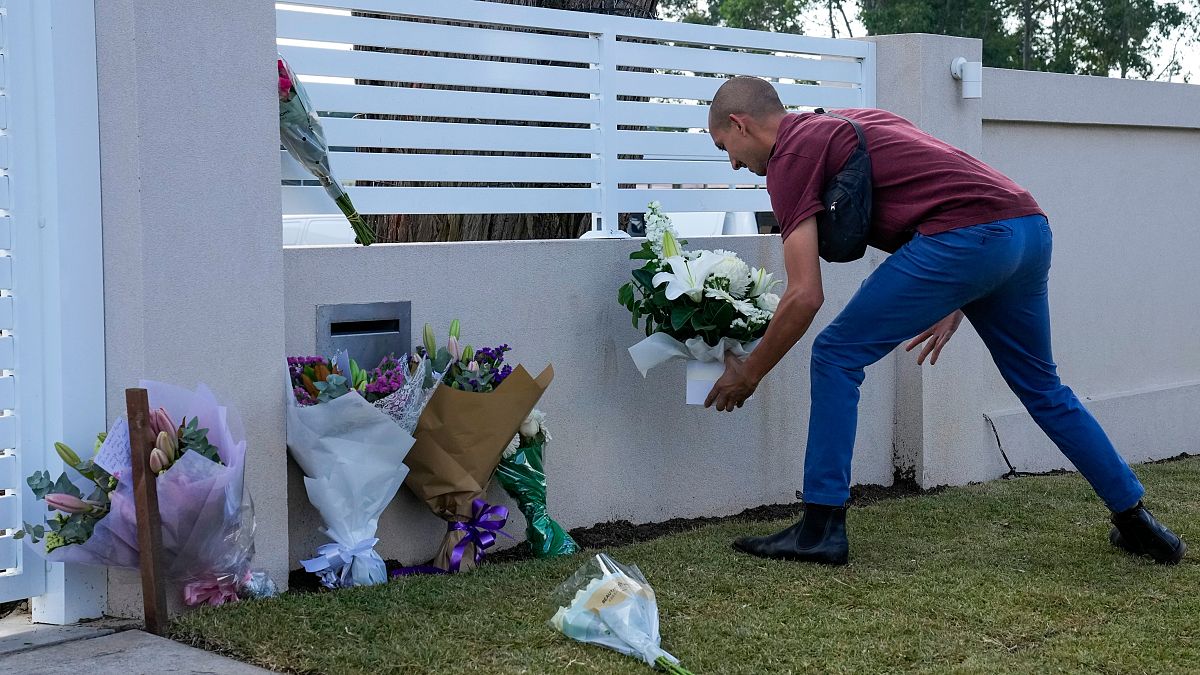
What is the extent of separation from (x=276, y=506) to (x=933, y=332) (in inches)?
95.8

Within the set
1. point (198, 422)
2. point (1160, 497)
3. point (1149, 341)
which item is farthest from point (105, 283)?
point (1149, 341)

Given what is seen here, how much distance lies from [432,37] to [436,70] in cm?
11

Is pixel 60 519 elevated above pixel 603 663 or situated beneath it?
elevated above

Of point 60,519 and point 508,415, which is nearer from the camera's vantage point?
point 60,519

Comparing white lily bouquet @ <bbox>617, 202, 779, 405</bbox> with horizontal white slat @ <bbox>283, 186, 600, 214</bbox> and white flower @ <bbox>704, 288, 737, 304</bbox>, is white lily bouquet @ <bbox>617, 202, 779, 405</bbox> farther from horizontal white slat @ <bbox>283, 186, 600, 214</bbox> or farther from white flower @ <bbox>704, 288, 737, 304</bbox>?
horizontal white slat @ <bbox>283, 186, 600, 214</bbox>

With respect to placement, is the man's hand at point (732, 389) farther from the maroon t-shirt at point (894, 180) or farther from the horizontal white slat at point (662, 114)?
the horizontal white slat at point (662, 114)

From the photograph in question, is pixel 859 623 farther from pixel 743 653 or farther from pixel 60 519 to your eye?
pixel 60 519

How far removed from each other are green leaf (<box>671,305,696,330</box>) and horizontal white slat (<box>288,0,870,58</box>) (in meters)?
1.14

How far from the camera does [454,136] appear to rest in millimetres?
4633

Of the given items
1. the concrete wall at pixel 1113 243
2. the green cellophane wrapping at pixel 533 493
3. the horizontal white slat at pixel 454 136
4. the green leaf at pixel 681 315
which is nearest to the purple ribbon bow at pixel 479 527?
the green cellophane wrapping at pixel 533 493

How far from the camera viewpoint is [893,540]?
15.4ft

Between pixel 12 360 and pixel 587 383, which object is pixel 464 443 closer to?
pixel 587 383

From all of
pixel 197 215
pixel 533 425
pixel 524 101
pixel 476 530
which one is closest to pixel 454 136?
pixel 524 101

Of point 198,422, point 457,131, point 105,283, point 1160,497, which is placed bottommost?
point 1160,497
